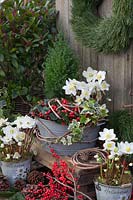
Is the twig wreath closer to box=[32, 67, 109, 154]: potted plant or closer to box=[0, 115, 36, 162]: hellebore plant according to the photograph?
box=[32, 67, 109, 154]: potted plant

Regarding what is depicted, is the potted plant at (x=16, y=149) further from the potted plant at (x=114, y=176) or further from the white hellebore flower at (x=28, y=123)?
the potted plant at (x=114, y=176)

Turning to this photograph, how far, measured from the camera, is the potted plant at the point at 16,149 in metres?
2.82

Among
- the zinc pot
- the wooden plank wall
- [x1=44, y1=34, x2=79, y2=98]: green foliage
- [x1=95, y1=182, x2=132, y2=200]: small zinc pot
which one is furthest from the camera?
[x1=44, y1=34, x2=79, y2=98]: green foliage

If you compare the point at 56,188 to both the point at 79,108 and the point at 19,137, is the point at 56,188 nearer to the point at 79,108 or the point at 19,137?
the point at 19,137

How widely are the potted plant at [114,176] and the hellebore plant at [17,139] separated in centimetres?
62

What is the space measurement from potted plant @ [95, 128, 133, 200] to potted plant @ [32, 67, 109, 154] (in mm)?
253

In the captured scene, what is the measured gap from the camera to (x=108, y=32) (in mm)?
2779

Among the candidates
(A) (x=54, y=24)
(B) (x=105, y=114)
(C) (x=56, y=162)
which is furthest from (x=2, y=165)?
(A) (x=54, y=24)

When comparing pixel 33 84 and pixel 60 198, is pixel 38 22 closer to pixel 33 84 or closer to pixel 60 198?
pixel 33 84

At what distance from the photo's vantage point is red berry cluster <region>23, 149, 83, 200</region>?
2512 mm

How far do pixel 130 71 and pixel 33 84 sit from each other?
3.48ft

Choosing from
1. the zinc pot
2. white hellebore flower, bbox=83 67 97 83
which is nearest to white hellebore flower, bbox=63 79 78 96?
white hellebore flower, bbox=83 67 97 83

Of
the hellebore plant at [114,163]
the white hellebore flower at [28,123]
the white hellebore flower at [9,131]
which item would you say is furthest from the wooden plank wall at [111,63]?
the white hellebore flower at [9,131]

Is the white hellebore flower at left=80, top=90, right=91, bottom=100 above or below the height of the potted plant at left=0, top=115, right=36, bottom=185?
above
